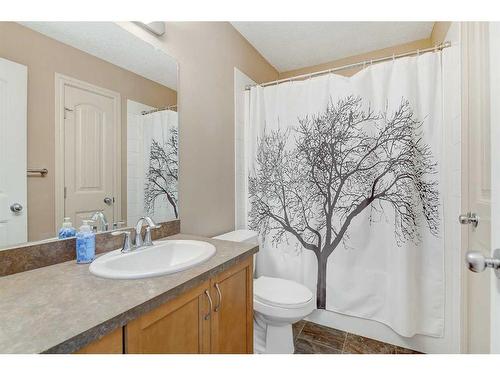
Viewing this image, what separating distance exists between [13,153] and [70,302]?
60 centimetres

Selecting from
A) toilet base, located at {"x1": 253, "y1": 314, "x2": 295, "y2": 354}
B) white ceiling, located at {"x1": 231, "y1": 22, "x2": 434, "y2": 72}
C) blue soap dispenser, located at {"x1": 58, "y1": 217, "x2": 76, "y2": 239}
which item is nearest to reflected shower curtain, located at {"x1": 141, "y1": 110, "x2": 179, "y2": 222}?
blue soap dispenser, located at {"x1": 58, "y1": 217, "x2": 76, "y2": 239}

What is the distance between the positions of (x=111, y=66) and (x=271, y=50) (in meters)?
1.67

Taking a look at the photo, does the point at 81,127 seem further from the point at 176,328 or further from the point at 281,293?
the point at 281,293

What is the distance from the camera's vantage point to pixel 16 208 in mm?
904

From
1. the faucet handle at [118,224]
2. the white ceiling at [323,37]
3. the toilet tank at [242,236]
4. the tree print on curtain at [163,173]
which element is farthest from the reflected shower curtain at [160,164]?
the white ceiling at [323,37]

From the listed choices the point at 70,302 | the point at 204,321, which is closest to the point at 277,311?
the point at 204,321

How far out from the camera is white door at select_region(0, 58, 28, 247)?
86cm

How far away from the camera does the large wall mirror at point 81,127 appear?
2.93 ft

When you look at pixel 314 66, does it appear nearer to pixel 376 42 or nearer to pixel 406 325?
pixel 376 42

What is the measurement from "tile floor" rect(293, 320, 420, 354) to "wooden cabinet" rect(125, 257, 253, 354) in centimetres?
71

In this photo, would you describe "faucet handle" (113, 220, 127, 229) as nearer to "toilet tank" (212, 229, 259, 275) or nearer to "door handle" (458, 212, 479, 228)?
"toilet tank" (212, 229, 259, 275)

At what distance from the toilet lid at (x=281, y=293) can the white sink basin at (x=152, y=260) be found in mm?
613

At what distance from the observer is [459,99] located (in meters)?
1.46
